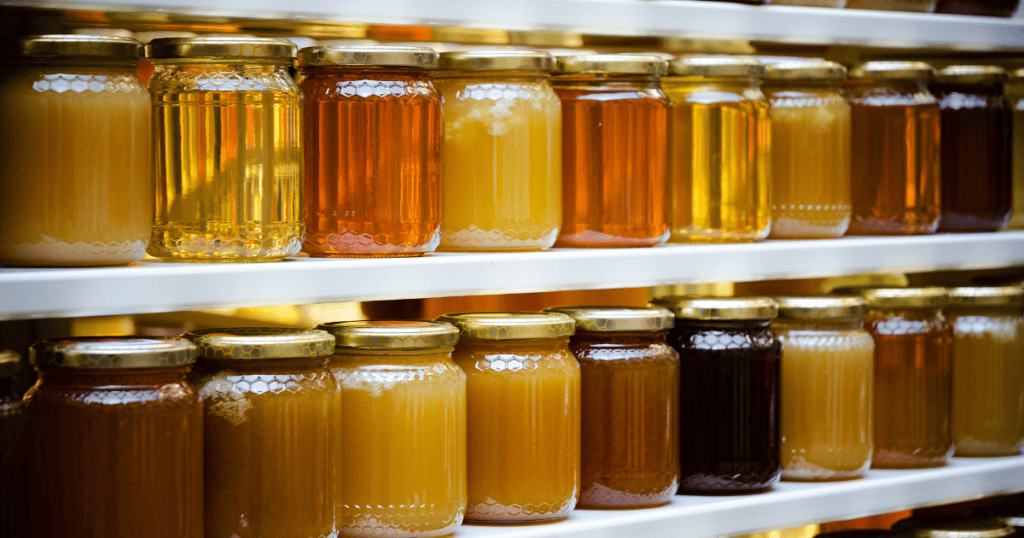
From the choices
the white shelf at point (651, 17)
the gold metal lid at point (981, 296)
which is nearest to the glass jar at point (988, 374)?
the gold metal lid at point (981, 296)

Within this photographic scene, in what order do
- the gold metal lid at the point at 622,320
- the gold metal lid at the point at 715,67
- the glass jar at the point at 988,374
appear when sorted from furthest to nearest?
the glass jar at the point at 988,374 → the gold metal lid at the point at 715,67 → the gold metal lid at the point at 622,320

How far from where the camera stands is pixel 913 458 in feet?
4.99

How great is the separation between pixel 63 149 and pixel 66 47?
9 cm

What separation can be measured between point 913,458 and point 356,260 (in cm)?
85

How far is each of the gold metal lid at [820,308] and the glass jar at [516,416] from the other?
1.14ft

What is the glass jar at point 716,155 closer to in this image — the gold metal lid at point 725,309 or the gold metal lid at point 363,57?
the gold metal lid at point 725,309

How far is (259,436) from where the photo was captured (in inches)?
40.3

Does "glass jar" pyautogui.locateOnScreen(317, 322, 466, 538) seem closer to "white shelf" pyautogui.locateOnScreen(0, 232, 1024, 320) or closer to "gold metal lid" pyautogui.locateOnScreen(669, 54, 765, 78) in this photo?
"white shelf" pyautogui.locateOnScreen(0, 232, 1024, 320)

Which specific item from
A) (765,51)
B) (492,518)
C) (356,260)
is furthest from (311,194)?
(765,51)

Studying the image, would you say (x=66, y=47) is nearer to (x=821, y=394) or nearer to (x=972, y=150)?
(x=821, y=394)

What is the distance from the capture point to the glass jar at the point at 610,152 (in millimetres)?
1297

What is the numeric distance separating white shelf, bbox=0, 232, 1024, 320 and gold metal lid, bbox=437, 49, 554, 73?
20 centimetres

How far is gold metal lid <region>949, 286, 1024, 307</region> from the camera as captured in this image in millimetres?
1560

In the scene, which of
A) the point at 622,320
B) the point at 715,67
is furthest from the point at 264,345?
the point at 715,67
